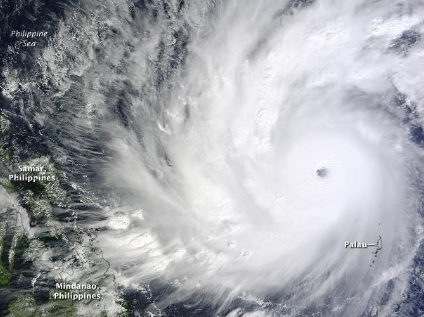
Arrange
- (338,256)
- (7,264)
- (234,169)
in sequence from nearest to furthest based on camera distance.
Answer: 1. (7,264)
2. (234,169)
3. (338,256)

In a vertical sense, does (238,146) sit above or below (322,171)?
above

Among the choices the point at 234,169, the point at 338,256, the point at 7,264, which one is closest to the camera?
the point at 7,264

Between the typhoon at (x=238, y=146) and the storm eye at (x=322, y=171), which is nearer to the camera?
the typhoon at (x=238, y=146)

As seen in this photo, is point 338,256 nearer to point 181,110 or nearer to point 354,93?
point 354,93

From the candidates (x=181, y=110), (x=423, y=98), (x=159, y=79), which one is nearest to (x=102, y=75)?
(x=159, y=79)

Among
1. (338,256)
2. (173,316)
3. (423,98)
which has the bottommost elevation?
(173,316)

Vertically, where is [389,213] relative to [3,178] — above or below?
below

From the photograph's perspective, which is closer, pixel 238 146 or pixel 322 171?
pixel 238 146

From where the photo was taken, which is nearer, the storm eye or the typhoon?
the typhoon
